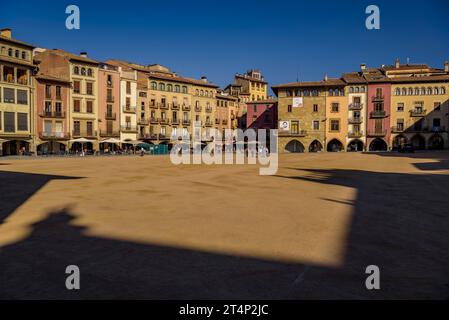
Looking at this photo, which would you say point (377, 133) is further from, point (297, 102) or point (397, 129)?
point (297, 102)

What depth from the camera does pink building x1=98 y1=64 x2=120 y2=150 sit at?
62.1 m

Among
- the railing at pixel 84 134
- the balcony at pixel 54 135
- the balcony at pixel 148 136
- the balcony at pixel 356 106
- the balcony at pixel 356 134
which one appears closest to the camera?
the balcony at pixel 54 135

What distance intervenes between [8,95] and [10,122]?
3468 mm

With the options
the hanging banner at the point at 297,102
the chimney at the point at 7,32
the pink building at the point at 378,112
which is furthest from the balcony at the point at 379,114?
the chimney at the point at 7,32

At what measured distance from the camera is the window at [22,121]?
166ft

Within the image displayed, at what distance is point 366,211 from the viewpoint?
1044 centimetres

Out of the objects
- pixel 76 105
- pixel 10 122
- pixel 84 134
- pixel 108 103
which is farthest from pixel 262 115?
pixel 10 122

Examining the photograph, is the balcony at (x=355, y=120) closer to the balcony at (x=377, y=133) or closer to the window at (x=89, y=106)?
the balcony at (x=377, y=133)

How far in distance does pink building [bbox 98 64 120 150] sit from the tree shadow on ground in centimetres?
5656

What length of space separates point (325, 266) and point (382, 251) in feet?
4.82

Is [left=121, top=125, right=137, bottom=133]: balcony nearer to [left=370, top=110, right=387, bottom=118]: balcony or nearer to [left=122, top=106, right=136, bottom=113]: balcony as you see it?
[left=122, top=106, right=136, bottom=113]: balcony

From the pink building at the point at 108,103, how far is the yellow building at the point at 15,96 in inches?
454

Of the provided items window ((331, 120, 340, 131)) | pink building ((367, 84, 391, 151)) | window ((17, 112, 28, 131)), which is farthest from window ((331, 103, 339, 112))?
window ((17, 112, 28, 131))
